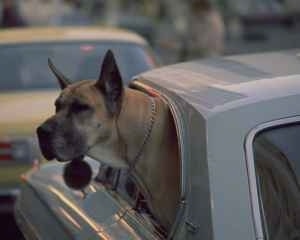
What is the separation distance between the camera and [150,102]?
159 inches

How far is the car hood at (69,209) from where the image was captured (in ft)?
13.2

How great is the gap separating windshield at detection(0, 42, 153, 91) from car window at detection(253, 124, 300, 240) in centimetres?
593

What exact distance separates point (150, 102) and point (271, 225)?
37.6 inches

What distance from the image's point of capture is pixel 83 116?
4117mm

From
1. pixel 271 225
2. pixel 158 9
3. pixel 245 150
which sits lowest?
pixel 158 9

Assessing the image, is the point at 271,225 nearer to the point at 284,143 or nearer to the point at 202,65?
the point at 284,143

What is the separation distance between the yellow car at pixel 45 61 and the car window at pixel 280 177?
203 inches

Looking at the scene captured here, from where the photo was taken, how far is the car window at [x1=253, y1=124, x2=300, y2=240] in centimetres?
329

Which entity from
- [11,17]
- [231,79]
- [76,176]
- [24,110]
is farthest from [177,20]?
[231,79]

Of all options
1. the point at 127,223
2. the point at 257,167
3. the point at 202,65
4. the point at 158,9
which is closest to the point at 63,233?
the point at 127,223

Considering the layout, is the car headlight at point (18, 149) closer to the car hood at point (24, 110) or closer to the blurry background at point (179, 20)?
the car hood at point (24, 110)

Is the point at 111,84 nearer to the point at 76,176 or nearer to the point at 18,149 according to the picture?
the point at 76,176

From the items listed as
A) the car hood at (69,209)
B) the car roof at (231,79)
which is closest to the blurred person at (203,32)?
the car hood at (69,209)

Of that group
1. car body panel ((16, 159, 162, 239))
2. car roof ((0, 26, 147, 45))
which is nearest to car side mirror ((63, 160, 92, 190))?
car body panel ((16, 159, 162, 239))
